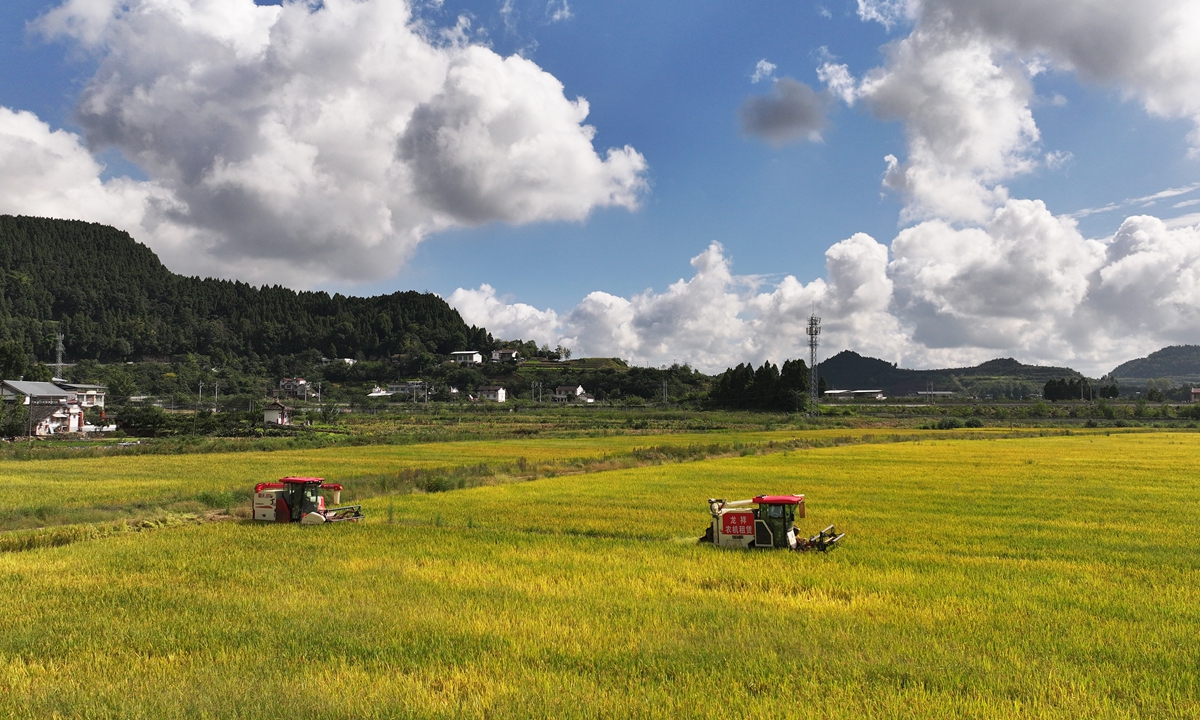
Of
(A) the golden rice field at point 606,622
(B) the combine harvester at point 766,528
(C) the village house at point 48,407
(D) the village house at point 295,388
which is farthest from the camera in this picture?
(D) the village house at point 295,388

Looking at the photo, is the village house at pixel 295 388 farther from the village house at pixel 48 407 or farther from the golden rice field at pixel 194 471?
the golden rice field at pixel 194 471

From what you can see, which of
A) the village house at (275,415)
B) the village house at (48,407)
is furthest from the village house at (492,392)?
the village house at (48,407)

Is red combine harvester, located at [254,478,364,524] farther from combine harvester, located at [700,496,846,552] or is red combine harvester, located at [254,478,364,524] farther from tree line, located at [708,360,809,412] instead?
tree line, located at [708,360,809,412]

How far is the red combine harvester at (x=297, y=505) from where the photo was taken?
1984 cm

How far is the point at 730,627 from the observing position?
30.9 ft

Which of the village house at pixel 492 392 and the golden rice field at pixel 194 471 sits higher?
the village house at pixel 492 392

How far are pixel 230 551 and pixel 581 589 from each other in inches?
350

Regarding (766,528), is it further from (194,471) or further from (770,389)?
(770,389)

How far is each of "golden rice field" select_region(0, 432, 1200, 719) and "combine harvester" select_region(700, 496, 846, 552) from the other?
716 mm

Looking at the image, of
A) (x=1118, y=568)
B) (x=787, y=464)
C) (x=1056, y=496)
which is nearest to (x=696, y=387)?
(x=787, y=464)

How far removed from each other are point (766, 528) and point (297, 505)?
1340cm

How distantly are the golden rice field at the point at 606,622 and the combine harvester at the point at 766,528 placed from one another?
0.72 m

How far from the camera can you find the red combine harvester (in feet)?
65.1

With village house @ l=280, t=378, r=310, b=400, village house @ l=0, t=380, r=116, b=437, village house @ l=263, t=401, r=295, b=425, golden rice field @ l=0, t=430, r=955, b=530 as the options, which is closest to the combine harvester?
golden rice field @ l=0, t=430, r=955, b=530
